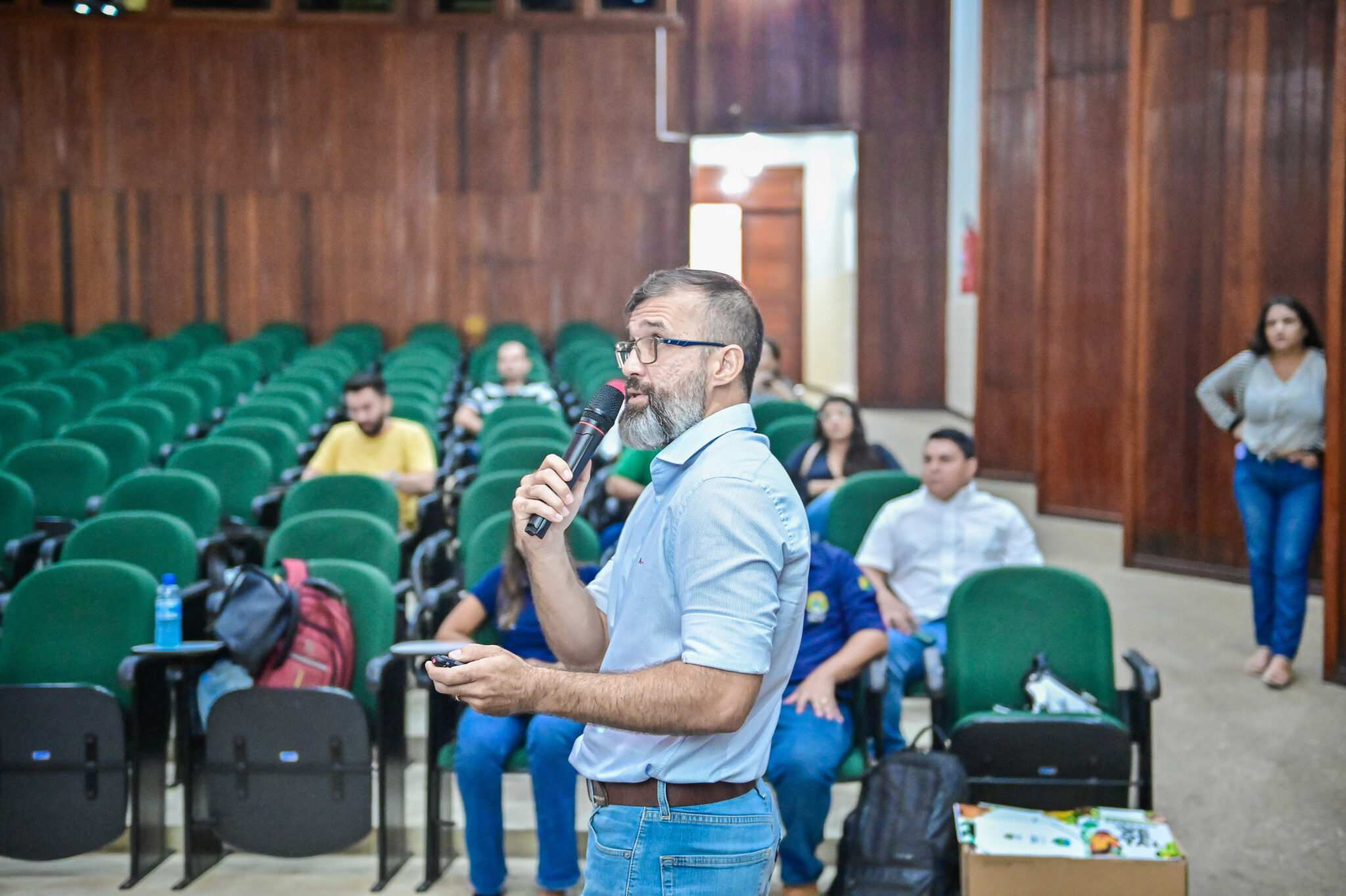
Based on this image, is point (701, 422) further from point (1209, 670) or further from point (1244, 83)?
point (1244, 83)

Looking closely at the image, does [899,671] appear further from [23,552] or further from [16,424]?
[16,424]

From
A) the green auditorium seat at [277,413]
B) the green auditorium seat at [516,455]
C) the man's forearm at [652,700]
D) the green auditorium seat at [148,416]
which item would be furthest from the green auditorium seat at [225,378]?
the man's forearm at [652,700]

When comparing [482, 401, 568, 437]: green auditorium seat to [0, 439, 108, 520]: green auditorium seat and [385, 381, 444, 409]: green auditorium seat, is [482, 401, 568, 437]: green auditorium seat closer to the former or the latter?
[385, 381, 444, 409]: green auditorium seat

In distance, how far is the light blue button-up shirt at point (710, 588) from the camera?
55.0 inches

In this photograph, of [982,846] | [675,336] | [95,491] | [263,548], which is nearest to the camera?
[675,336]

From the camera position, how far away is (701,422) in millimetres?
1537

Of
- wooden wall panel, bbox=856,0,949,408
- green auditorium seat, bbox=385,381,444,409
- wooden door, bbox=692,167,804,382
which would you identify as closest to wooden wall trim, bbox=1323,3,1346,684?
green auditorium seat, bbox=385,381,444,409

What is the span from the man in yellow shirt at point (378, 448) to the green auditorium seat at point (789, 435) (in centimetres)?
149

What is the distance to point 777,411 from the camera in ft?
20.6

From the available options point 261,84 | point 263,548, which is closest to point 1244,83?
point 263,548

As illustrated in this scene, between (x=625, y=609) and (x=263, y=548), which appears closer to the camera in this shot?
(x=625, y=609)

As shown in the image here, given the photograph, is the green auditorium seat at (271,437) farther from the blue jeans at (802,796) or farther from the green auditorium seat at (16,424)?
the blue jeans at (802,796)

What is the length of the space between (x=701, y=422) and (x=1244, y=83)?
4.94 meters

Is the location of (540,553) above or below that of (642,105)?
below
